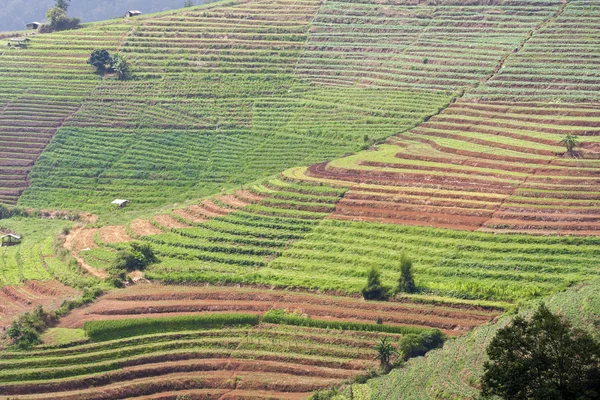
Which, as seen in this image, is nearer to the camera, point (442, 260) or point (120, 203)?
point (442, 260)

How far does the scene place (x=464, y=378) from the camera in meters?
40.5

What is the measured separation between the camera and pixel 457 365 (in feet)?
138

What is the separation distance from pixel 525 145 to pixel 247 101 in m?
30.9

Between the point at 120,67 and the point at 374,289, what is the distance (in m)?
53.8

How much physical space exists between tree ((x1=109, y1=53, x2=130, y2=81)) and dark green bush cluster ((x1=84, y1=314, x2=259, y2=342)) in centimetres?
4956

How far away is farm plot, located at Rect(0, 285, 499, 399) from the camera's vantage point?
4594 cm

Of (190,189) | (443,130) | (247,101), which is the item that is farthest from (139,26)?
(443,130)

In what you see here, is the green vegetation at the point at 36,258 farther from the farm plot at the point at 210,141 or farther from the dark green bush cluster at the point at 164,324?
the dark green bush cluster at the point at 164,324

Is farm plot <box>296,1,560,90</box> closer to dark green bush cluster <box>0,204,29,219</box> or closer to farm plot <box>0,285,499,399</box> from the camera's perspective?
dark green bush cluster <box>0,204,29,219</box>

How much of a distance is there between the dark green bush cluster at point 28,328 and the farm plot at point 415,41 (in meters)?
46.5

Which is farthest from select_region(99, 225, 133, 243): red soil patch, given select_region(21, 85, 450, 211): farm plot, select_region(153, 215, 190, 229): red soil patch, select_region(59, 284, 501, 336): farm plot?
select_region(59, 284, 501, 336): farm plot

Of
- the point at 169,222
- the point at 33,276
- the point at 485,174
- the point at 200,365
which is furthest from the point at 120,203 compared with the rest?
the point at 200,365

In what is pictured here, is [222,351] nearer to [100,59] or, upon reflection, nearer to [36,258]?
[36,258]

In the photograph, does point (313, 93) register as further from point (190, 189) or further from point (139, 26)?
point (139, 26)
